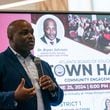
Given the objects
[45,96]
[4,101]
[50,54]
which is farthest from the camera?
[50,54]

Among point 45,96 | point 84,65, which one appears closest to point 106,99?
point 84,65

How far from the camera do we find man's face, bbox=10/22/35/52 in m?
1.86

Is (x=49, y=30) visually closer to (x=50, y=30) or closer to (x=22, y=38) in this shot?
(x=50, y=30)

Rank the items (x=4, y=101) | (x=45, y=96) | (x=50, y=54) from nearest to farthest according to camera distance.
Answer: (x=4, y=101), (x=45, y=96), (x=50, y=54)

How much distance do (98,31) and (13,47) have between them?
1.00 meters

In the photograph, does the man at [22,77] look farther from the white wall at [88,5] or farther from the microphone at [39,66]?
the white wall at [88,5]

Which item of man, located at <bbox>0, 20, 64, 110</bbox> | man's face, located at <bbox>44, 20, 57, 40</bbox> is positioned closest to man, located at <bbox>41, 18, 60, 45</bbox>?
man's face, located at <bbox>44, 20, 57, 40</bbox>

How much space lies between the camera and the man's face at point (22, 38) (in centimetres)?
186

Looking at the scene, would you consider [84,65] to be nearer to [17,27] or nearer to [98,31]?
[98,31]

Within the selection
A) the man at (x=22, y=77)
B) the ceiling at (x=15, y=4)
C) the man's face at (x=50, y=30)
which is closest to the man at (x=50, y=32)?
the man's face at (x=50, y=30)

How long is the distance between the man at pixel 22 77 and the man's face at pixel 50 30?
71 cm

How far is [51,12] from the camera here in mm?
2648

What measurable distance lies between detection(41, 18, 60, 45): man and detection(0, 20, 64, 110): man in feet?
2.28

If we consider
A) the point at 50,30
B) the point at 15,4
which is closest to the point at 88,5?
the point at 50,30
